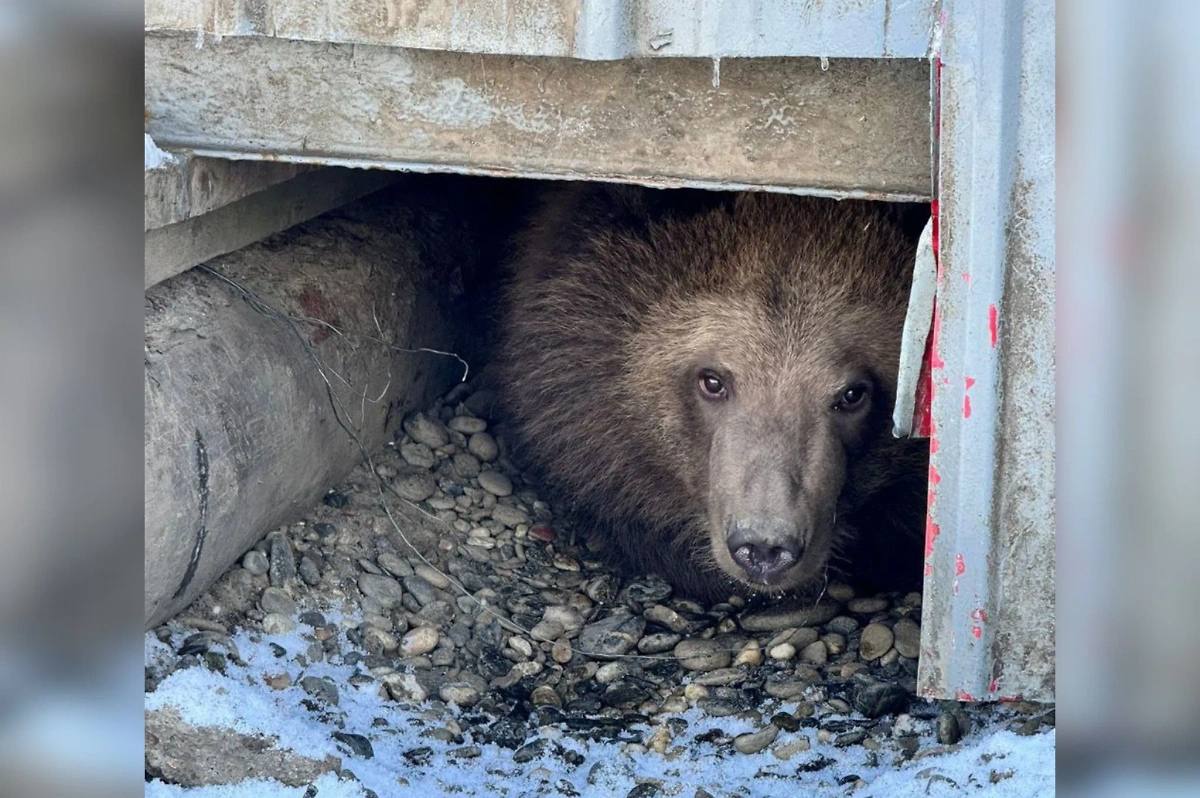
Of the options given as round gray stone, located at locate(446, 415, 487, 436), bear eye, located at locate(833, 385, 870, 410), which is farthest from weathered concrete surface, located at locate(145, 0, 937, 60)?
round gray stone, located at locate(446, 415, 487, 436)

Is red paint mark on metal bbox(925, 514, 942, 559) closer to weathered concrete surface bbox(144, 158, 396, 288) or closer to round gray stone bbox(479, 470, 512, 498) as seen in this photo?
weathered concrete surface bbox(144, 158, 396, 288)

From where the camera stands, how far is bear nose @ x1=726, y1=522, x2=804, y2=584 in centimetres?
364

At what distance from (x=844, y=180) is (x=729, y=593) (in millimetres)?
1938

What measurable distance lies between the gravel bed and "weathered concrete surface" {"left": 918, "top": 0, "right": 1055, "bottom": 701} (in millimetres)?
413

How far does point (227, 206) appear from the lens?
156 inches

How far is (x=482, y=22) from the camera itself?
9.50 ft

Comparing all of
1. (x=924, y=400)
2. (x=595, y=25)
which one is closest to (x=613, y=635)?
(x=924, y=400)

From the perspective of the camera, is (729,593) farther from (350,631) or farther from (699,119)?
(699,119)

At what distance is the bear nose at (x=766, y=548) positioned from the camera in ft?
11.9

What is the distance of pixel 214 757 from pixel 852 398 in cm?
223

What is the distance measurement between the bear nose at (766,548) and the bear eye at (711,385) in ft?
2.12

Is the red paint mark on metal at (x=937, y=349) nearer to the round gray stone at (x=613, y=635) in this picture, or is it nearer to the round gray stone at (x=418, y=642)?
the round gray stone at (x=613, y=635)
